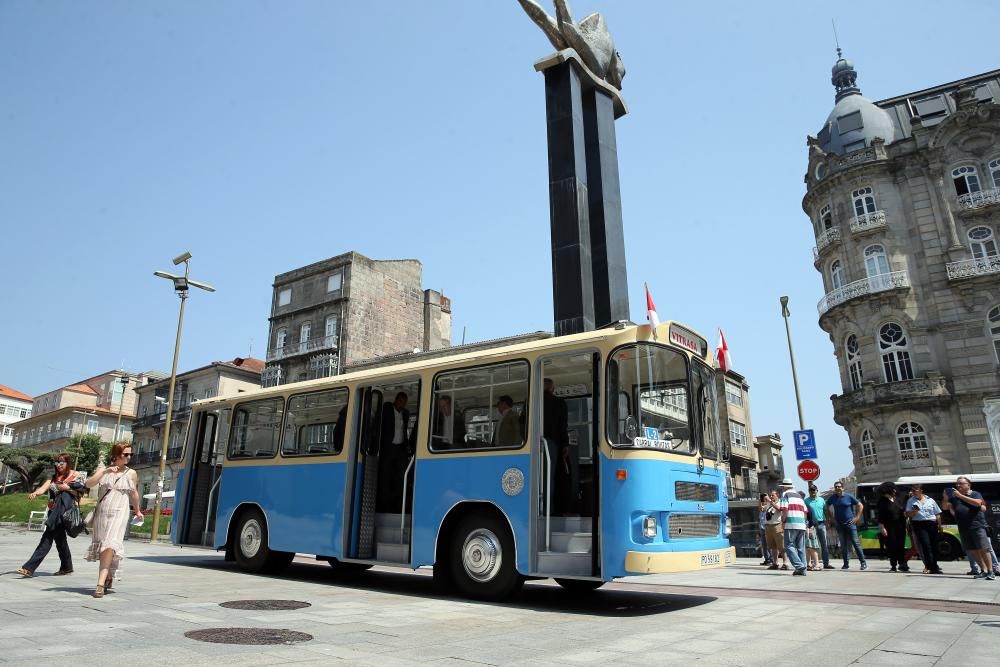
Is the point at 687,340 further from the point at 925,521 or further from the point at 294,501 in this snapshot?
the point at 925,521

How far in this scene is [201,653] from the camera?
177 inches

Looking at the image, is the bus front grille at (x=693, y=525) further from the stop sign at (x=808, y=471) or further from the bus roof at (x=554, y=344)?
the stop sign at (x=808, y=471)

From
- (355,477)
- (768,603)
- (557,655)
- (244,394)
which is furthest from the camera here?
(244,394)

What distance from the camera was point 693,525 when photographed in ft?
25.0

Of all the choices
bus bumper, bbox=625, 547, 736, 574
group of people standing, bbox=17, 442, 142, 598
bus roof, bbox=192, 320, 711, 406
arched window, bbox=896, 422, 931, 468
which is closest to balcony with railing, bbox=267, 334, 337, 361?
arched window, bbox=896, 422, 931, 468

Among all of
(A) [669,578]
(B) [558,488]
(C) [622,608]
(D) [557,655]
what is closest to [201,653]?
(D) [557,655]

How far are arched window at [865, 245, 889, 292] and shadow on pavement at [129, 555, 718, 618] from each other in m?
28.2

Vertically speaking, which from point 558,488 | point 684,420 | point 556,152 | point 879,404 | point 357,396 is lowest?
point 558,488

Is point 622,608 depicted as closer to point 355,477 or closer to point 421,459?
point 421,459

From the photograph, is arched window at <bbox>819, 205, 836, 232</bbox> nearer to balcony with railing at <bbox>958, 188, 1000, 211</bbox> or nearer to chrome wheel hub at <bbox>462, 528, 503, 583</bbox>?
balcony with railing at <bbox>958, 188, 1000, 211</bbox>

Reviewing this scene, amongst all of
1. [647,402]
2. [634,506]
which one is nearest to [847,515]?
[647,402]

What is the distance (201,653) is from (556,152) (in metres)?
16.7

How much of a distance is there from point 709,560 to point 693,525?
474mm

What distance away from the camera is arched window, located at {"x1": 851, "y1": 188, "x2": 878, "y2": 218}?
33938 mm
